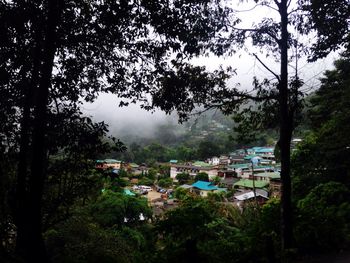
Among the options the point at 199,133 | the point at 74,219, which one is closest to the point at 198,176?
the point at 74,219

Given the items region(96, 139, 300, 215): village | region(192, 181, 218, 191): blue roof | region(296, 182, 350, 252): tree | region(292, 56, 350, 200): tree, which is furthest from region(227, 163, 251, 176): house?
region(296, 182, 350, 252): tree

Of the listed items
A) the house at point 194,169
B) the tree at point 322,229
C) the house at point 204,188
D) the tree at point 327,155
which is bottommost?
the house at point 204,188

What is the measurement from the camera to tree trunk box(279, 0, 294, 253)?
5.71 metres

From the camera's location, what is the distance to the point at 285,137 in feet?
18.8

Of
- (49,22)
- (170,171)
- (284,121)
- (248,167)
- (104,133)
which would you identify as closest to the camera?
(49,22)

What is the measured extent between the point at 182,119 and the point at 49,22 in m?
3.14

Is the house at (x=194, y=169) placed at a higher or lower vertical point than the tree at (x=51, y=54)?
lower

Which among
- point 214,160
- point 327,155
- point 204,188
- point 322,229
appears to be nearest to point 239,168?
point 204,188

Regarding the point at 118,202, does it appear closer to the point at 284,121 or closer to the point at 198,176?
the point at 284,121

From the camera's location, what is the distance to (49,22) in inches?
165

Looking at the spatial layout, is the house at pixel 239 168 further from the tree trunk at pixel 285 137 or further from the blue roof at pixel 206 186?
the tree trunk at pixel 285 137

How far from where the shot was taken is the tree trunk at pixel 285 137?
5.71 m

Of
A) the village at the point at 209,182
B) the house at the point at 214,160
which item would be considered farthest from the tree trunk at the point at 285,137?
the house at the point at 214,160

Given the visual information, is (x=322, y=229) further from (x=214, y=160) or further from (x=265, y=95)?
(x=214, y=160)
